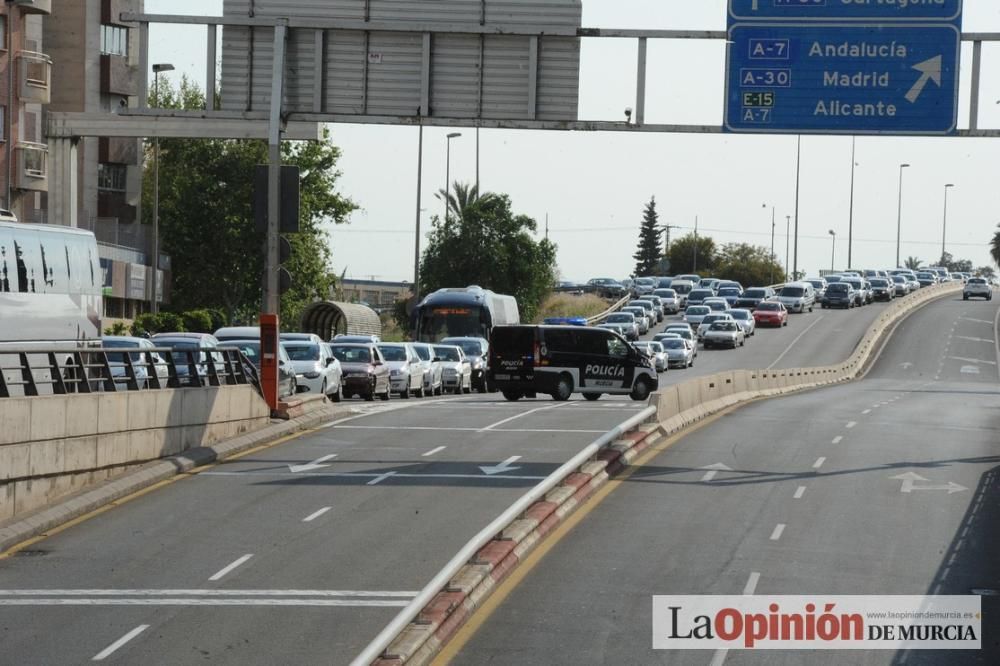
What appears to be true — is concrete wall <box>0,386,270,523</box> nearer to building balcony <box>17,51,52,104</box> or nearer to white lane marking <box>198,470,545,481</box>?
white lane marking <box>198,470,545,481</box>

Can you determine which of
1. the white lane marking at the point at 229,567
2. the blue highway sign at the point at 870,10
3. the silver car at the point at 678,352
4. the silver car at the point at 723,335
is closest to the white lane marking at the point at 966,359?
the silver car at the point at 723,335

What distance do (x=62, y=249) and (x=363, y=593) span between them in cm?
1813

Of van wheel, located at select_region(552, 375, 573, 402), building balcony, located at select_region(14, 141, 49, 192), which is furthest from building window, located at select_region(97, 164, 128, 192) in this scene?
van wheel, located at select_region(552, 375, 573, 402)

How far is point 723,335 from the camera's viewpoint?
82.1 metres

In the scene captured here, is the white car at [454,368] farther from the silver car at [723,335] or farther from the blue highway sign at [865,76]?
the silver car at [723,335]

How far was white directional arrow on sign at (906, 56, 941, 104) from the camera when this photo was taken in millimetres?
25891

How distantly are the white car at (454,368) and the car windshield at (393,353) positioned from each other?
3.79m

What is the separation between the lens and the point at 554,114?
26031 mm

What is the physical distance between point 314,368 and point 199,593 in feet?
75.6

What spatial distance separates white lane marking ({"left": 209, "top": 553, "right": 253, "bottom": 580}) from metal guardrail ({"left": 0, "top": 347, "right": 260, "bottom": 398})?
4016 mm

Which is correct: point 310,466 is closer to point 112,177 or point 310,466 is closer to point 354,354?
point 354,354

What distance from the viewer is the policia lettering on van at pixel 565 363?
40.3 metres

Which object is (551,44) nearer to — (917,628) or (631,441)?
(631,441)

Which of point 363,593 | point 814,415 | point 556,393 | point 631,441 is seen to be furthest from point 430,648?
point 556,393
